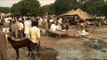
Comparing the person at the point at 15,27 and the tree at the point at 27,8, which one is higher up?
the person at the point at 15,27

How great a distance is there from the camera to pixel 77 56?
43.7 ft

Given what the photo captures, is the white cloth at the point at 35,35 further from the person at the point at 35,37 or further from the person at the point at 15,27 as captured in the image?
the person at the point at 15,27

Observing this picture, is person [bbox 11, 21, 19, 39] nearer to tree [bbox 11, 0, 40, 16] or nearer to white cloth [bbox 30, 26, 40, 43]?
white cloth [bbox 30, 26, 40, 43]

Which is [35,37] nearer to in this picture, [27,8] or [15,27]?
[15,27]

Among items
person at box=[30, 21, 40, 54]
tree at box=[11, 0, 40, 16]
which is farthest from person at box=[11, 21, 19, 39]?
tree at box=[11, 0, 40, 16]

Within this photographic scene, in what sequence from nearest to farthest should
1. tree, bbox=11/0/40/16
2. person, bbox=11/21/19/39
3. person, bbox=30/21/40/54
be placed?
person, bbox=30/21/40/54, person, bbox=11/21/19/39, tree, bbox=11/0/40/16

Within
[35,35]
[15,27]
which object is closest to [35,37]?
[35,35]

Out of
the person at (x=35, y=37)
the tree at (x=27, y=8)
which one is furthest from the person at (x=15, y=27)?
the tree at (x=27, y=8)

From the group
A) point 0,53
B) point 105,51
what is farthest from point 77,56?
point 0,53

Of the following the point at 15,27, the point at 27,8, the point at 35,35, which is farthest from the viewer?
the point at 27,8

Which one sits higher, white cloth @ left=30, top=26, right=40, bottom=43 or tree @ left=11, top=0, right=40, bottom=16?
white cloth @ left=30, top=26, right=40, bottom=43

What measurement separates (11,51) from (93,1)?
230 ft

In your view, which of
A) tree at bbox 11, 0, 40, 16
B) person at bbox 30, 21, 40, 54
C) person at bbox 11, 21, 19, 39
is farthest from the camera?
tree at bbox 11, 0, 40, 16

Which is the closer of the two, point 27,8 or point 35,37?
A: point 35,37
